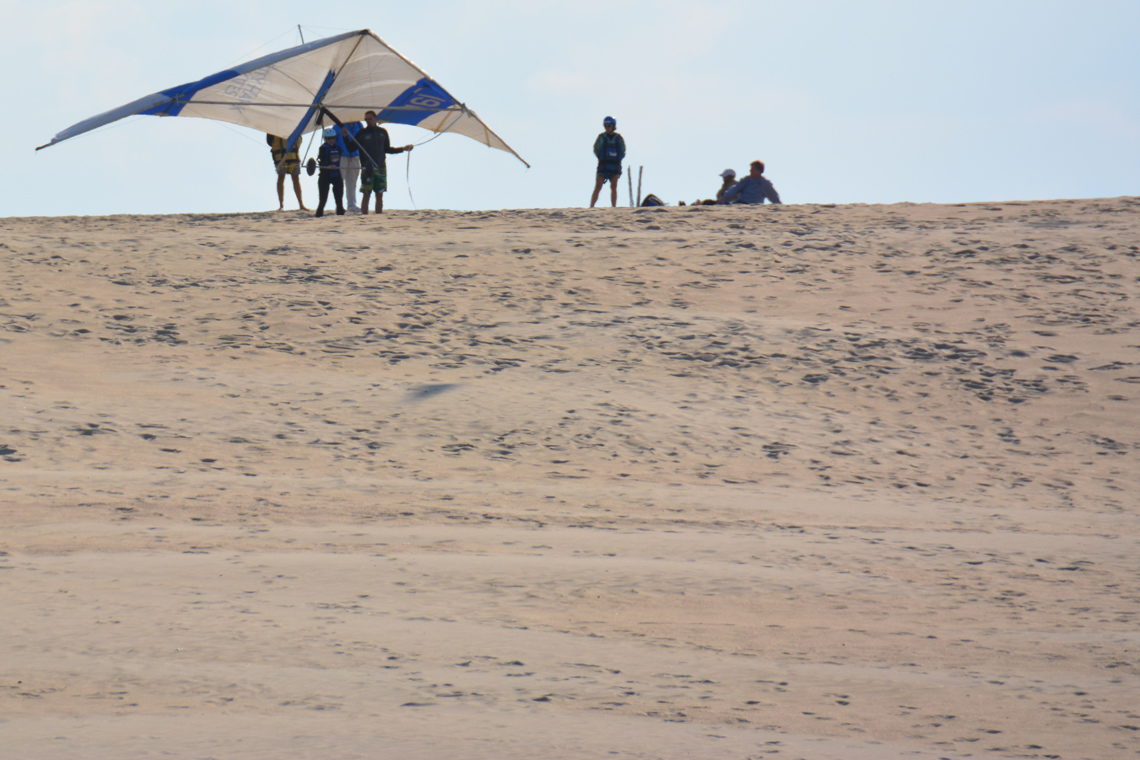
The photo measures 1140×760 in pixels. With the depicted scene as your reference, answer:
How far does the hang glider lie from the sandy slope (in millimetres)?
2220

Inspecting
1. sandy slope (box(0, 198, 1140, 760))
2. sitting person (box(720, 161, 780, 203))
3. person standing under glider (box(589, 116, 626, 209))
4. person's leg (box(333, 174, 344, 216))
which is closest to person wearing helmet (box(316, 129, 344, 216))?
person's leg (box(333, 174, 344, 216))

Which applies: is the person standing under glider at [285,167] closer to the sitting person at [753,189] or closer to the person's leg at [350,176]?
the person's leg at [350,176]

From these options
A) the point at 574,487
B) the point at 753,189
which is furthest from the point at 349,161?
the point at 574,487

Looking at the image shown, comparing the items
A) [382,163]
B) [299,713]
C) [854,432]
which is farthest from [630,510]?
[382,163]

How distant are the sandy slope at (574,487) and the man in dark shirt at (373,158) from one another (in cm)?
108

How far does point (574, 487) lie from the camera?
7070 millimetres

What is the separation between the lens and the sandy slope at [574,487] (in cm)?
393

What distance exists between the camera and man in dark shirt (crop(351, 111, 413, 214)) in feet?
50.0

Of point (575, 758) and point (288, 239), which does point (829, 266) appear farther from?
point (575, 758)

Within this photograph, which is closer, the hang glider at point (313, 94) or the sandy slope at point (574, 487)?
the sandy slope at point (574, 487)

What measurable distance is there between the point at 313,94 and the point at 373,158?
1838 millimetres

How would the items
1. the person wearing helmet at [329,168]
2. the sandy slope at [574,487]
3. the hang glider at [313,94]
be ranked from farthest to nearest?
the hang glider at [313,94], the person wearing helmet at [329,168], the sandy slope at [574,487]

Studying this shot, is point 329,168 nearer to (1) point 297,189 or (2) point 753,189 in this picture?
(1) point 297,189

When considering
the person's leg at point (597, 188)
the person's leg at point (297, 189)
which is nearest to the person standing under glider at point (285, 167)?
the person's leg at point (297, 189)
